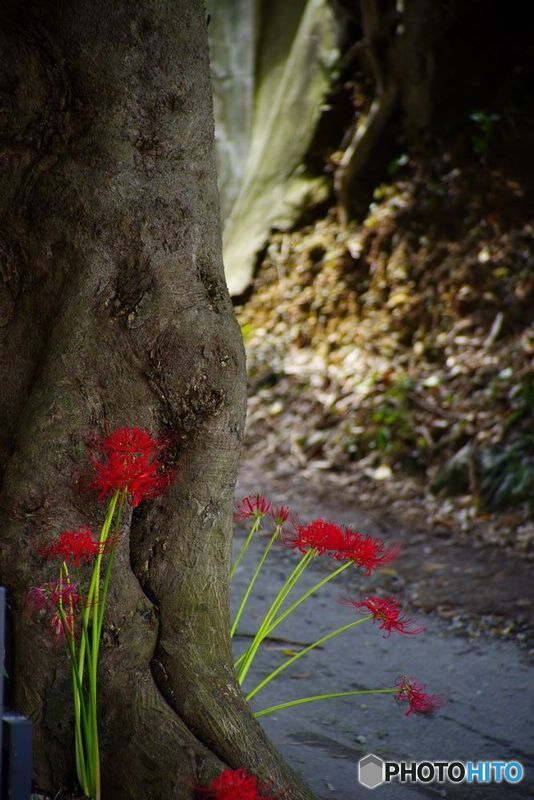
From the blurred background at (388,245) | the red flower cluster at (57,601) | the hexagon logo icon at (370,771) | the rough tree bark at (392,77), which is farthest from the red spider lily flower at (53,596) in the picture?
the rough tree bark at (392,77)

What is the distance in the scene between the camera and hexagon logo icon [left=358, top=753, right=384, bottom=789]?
2.82 meters

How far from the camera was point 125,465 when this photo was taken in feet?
6.82

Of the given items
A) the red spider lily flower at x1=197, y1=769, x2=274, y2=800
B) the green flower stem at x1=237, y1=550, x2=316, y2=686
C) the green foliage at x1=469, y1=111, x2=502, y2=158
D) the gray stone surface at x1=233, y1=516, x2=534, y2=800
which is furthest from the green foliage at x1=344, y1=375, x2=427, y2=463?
the red spider lily flower at x1=197, y1=769, x2=274, y2=800

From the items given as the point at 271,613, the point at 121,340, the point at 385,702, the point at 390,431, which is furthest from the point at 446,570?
the point at 121,340

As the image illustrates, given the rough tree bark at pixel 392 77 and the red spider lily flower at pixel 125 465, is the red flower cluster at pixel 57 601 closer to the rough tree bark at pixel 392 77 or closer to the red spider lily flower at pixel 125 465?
the red spider lily flower at pixel 125 465

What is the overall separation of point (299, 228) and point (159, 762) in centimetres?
837

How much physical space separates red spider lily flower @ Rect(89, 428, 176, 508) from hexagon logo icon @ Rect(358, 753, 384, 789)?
129 cm

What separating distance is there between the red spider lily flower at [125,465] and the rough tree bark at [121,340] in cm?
7

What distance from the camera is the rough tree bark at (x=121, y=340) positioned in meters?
2.25

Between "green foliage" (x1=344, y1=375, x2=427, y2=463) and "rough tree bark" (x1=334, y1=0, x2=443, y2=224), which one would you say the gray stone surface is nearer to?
"green foliage" (x1=344, y1=375, x2=427, y2=463)

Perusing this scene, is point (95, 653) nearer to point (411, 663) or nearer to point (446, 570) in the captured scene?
point (411, 663)

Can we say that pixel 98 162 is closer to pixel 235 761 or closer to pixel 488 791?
pixel 235 761

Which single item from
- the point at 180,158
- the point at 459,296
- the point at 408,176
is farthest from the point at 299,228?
the point at 180,158

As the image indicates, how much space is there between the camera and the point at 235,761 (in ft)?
7.23
